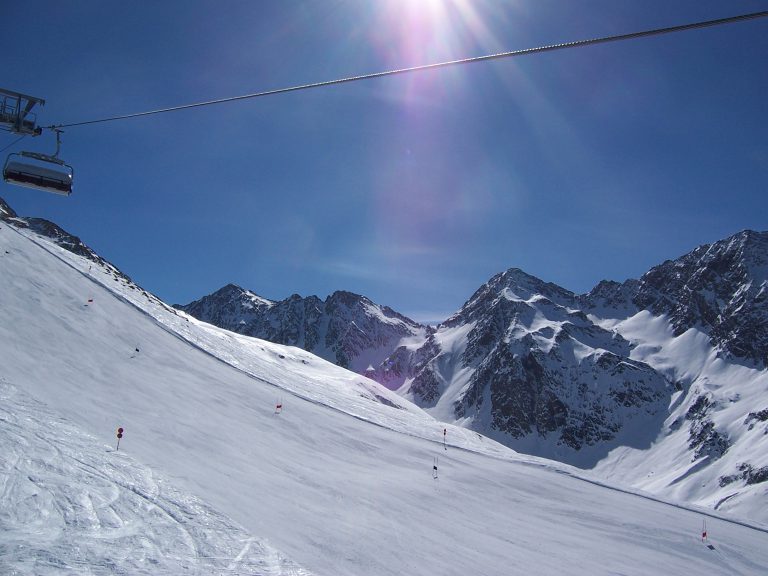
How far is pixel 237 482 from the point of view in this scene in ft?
60.6

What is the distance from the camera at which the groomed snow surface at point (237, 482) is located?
39.3 ft

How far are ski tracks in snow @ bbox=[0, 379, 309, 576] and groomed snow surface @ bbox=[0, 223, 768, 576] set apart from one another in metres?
0.06

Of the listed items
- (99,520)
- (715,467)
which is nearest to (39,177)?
(99,520)

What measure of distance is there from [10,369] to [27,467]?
11.5m

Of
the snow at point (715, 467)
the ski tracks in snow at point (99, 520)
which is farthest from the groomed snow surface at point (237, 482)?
the snow at point (715, 467)

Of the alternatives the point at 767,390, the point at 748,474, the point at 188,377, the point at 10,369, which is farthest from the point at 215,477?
the point at 767,390

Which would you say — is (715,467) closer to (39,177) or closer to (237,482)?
(237,482)

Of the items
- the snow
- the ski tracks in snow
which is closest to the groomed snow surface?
the ski tracks in snow

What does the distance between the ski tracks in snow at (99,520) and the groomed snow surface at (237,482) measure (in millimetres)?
57

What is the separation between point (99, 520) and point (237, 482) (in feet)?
23.0

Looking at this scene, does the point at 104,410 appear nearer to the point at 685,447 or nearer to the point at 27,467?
the point at 27,467

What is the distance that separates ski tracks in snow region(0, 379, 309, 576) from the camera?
9.93m

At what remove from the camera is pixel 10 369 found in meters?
22.4

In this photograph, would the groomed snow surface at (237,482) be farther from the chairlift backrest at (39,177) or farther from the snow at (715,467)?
the snow at (715,467)
